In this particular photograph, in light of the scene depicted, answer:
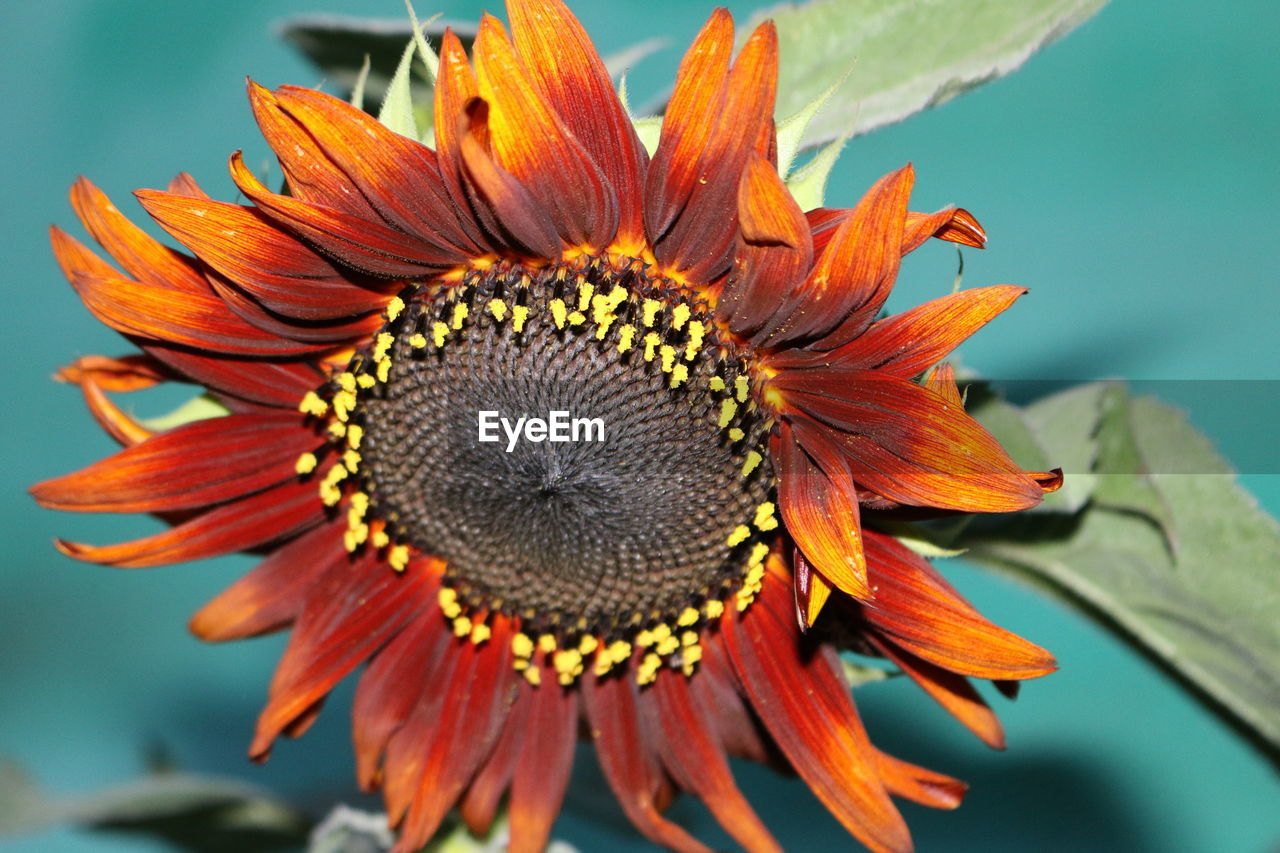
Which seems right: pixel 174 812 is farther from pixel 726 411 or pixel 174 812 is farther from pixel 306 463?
pixel 726 411

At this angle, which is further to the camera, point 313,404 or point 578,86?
point 313,404

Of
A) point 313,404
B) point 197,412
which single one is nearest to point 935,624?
point 313,404

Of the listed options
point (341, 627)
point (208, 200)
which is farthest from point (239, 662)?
point (208, 200)

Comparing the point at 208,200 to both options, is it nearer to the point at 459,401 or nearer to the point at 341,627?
the point at 459,401

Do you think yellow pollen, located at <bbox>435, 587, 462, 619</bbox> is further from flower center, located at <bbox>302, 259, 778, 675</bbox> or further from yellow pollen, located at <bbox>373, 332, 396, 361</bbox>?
yellow pollen, located at <bbox>373, 332, 396, 361</bbox>

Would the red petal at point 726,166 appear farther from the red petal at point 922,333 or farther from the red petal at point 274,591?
the red petal at point 274,591

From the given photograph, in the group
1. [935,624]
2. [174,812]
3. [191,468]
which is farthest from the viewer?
[174,812]

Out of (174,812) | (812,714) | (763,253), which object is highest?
(763,253)
